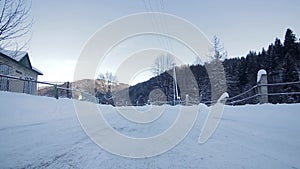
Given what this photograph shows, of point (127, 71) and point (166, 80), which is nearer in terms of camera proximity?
point (127, 71)

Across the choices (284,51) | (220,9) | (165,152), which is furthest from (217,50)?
(165,152)

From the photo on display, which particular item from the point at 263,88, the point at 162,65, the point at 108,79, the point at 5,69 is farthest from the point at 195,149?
the point at 108,79

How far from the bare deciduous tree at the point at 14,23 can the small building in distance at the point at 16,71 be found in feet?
4.96

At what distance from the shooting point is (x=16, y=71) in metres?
22.6

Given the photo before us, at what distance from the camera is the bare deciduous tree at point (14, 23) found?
948cm

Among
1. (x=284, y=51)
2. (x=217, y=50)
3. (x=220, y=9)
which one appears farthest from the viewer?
(x=284, y=51)

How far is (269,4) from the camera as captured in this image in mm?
10180

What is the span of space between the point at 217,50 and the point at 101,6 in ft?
81.9

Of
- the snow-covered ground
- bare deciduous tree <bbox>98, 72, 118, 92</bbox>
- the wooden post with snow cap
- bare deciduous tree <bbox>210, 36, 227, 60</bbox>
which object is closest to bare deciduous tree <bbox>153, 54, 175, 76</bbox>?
bare deciduous tree <bbox>98, 72, 118, 92</bbox>

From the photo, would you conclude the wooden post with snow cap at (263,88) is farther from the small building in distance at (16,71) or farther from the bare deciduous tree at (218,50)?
the bare deciduous tree at (218,50)

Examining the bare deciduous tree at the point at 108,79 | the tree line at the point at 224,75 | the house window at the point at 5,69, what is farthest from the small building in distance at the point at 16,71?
the bare deciduous tree at the point at 108,79

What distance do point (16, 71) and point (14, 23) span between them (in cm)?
1497

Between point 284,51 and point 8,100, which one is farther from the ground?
point 284,51

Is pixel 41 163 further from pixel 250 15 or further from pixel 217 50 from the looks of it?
pixel 217 50
